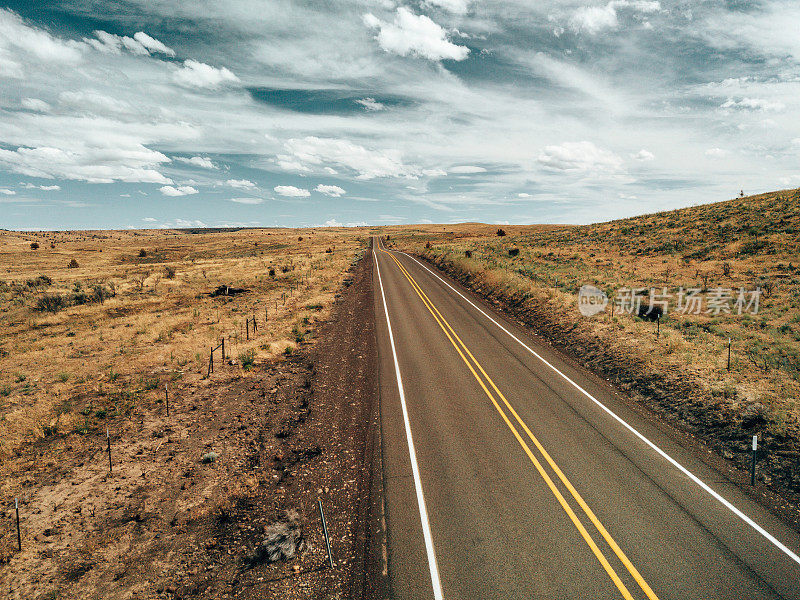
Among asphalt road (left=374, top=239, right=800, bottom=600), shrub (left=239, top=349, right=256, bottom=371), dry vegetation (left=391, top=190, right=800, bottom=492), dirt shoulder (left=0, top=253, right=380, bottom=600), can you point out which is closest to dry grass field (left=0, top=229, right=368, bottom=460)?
shrub (left=239, top=349, right=256, bottom=371)

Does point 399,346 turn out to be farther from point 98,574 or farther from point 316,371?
point 98,574

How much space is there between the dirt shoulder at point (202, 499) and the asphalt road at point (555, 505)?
1.17 meters

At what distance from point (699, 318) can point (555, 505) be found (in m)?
19.6

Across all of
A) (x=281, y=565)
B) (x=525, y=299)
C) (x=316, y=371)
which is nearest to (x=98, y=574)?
(x=281, y=565)

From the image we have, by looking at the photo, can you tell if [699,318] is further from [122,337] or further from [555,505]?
[122,337]

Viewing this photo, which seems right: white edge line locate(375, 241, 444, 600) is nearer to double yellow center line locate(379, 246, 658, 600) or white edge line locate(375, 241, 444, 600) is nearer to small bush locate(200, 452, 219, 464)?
double yellow center line locate(379, 246, 658, 600)

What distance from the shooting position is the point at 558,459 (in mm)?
10188

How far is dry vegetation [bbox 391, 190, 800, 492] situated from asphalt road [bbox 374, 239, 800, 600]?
208 centimetres

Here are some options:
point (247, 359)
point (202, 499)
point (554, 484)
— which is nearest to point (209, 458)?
point (202, 499)

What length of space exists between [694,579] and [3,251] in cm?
10605

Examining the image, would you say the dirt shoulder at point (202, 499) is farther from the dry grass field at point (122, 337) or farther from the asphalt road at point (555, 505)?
the dry grass field at point (122, 337)

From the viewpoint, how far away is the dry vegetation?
11.6m

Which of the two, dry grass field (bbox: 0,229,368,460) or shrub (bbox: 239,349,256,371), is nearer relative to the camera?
dry grass field (bbox: 0,229,368,460)

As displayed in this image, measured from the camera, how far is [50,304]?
1107 inches
